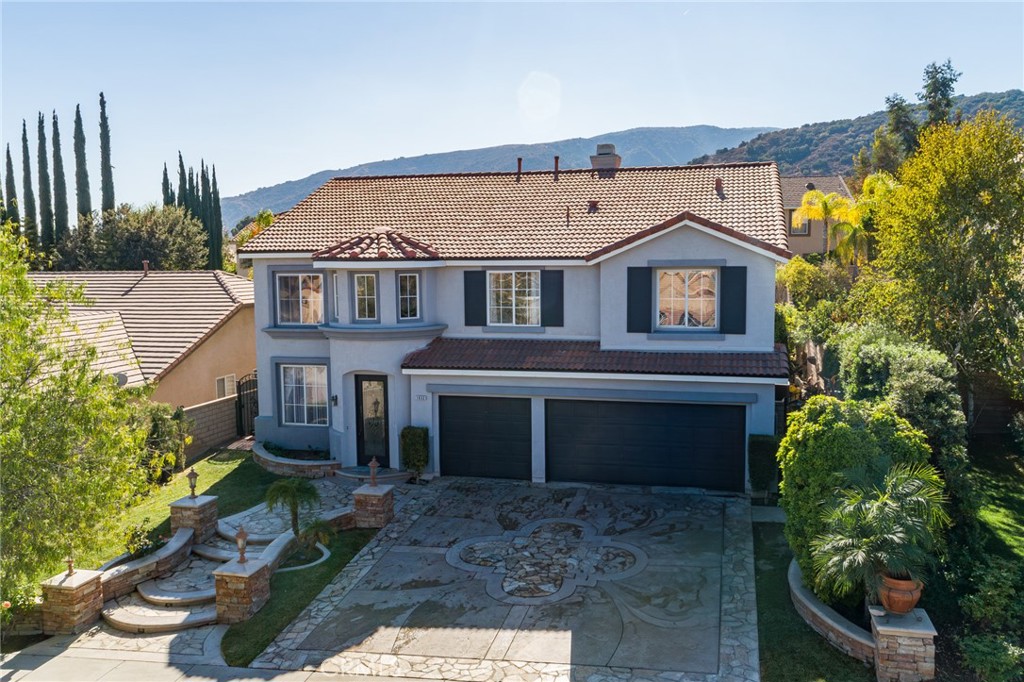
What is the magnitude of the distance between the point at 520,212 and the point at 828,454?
1309cm

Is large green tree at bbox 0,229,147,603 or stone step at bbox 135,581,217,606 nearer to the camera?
large green tree at bbox 0,229,147,603

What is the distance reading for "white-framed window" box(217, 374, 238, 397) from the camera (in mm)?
26219

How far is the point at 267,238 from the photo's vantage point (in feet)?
75.6

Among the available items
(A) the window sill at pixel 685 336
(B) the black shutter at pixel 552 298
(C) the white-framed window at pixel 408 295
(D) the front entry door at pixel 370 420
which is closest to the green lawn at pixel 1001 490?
(A) the window sill at pixel 685 336

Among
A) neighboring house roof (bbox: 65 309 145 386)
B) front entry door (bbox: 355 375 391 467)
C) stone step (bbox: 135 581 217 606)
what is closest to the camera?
stone step (bbox: 135 581 217 606)

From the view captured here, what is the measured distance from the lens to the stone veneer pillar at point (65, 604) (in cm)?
1293

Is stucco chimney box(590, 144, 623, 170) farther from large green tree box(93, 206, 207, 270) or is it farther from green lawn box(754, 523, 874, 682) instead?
large green tree box(93, 206, 207, 270)

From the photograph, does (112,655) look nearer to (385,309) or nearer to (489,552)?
(489,552)

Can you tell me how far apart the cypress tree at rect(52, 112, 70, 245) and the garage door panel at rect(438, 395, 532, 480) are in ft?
161

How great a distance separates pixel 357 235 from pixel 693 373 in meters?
10.1

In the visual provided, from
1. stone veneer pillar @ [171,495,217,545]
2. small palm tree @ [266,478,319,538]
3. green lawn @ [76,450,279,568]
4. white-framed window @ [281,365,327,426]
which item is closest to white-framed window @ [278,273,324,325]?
white-framed window @ [281,365,327,426]

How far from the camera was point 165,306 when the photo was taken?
27.6m

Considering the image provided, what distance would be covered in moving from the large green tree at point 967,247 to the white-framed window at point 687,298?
201 inches

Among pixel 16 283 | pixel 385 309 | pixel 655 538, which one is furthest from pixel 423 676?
pixel 385 309
